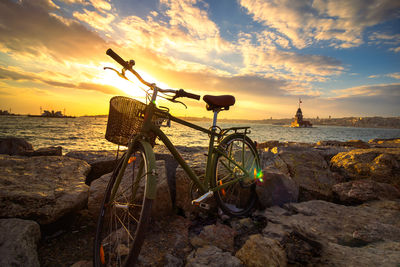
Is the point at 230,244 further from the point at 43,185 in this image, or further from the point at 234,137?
the point at 43,185

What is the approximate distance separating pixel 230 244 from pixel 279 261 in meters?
0.68

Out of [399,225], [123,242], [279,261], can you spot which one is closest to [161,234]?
[123,242]

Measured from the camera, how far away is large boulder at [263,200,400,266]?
5.81ft

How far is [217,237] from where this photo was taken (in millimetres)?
2402

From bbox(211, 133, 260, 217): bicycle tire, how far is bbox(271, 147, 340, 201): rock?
1.02 meters

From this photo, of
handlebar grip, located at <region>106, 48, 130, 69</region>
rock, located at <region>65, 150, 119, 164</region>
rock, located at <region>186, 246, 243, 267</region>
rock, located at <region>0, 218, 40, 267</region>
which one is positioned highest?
handlebar grip, located at <region>106, 48, 130, 69</region>

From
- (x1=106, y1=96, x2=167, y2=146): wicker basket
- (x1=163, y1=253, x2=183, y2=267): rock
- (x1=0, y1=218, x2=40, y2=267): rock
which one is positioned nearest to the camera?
(x1=0, y1=218, x2=40, y2=267): rock

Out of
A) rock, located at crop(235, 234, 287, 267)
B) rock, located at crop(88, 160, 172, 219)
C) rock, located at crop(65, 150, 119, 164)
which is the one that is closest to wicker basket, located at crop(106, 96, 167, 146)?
rock, located at crop(88, 160, 172, 219)

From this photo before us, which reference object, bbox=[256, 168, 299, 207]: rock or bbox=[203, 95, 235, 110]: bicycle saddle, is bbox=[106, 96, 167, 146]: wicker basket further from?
bbox=[256, 168, 299, 207]: rock

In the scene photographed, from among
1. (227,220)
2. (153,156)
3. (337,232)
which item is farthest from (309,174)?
(153,156)

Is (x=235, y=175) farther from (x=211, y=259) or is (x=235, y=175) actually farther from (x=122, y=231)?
(x=122, y=231)

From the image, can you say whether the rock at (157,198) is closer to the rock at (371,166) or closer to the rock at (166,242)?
the rock at (166,242)

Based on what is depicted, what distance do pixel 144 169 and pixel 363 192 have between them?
148 inches

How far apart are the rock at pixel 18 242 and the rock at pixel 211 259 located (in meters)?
1.63
